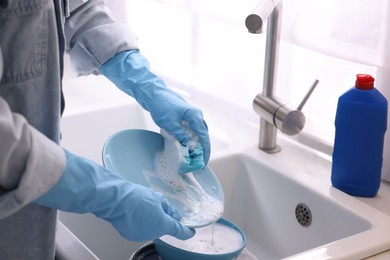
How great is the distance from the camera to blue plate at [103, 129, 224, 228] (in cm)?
133

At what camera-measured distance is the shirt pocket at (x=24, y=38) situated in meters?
1.05

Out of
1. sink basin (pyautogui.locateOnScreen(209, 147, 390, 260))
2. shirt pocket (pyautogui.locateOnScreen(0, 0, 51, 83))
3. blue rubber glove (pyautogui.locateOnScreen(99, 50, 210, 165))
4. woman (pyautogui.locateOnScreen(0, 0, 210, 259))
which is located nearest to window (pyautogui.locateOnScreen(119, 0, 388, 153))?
sink basin (pyautogui.locateOnScreen(209, 147, 390, 260))

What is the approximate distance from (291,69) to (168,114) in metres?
0.45

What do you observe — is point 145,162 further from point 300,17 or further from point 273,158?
point 300,17

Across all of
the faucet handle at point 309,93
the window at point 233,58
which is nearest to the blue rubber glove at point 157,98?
the faucet handle at point 309,93

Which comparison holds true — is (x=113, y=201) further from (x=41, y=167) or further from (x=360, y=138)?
(x=360, y=138)

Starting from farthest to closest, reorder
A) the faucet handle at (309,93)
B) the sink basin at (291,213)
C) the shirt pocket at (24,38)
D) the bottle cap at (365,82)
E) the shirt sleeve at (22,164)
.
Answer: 1. the faucet handle at (309,93)
2. the bottle cap at (365,82)
3. the sink basin at (291,213)
4. the shirt pocket at (24,38)
5. the shirt sleeve at (22,164)

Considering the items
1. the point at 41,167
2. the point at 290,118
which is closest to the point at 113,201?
the point at 41,167

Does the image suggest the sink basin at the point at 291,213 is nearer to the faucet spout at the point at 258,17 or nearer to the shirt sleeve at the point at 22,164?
the faucet spout at the point at 258,17

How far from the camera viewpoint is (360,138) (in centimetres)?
140

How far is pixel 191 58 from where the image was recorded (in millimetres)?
2074

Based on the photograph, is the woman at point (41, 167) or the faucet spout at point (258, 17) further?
the faucet spout at point (258, 17)

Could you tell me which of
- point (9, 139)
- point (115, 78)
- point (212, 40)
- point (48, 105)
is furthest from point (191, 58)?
point (9, 139)

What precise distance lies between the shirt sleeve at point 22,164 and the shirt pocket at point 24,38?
11 cm
